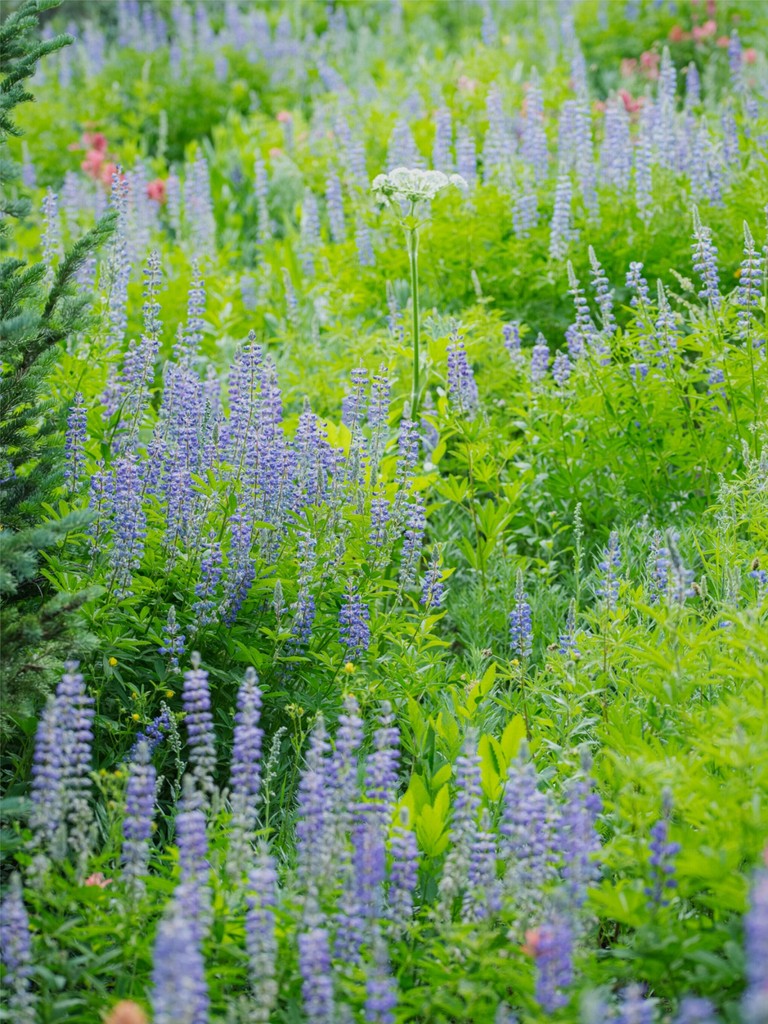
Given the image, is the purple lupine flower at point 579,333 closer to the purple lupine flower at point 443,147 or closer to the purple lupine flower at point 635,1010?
the purple lupine flower at point 443,147

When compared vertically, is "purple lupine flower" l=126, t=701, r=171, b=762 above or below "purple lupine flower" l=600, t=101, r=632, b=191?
below

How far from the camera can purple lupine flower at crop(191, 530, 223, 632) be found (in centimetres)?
357

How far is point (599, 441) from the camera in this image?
483 centimetres

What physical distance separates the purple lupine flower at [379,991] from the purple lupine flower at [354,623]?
1350 mm

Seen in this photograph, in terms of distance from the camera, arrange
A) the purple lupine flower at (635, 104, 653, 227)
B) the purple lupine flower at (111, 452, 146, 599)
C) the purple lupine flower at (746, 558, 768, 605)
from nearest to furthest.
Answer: the purple lupine flower at (111, 452, 146, 599) → the purple lupine flower at (746, 558, 768, 605) → the purple lupine flower at (635, 104, 653, 227)

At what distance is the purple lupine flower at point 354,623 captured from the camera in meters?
3.62

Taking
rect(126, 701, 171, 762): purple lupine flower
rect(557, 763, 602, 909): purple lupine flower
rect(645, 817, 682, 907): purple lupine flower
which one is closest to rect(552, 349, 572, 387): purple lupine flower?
rect(126, 701, 171, 762): purple lupine flower

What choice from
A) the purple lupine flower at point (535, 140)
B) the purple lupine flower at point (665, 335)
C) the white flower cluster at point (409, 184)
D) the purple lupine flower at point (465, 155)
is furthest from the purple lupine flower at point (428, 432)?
the purple lupine flower at point (535, 140)

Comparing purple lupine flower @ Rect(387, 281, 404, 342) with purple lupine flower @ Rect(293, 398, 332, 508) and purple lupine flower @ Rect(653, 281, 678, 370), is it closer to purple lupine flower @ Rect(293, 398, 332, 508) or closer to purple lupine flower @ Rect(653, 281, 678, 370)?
purple lupine flower @ Rect(653, 281, 678, 370)

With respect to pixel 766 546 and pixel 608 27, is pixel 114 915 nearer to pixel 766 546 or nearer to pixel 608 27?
pixel 766 546

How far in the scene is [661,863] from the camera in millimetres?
2465

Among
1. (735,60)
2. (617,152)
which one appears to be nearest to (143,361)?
(617,152)

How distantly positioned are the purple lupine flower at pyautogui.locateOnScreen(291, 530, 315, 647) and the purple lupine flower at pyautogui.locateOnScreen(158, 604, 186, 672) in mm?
347

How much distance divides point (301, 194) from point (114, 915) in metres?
7.04
